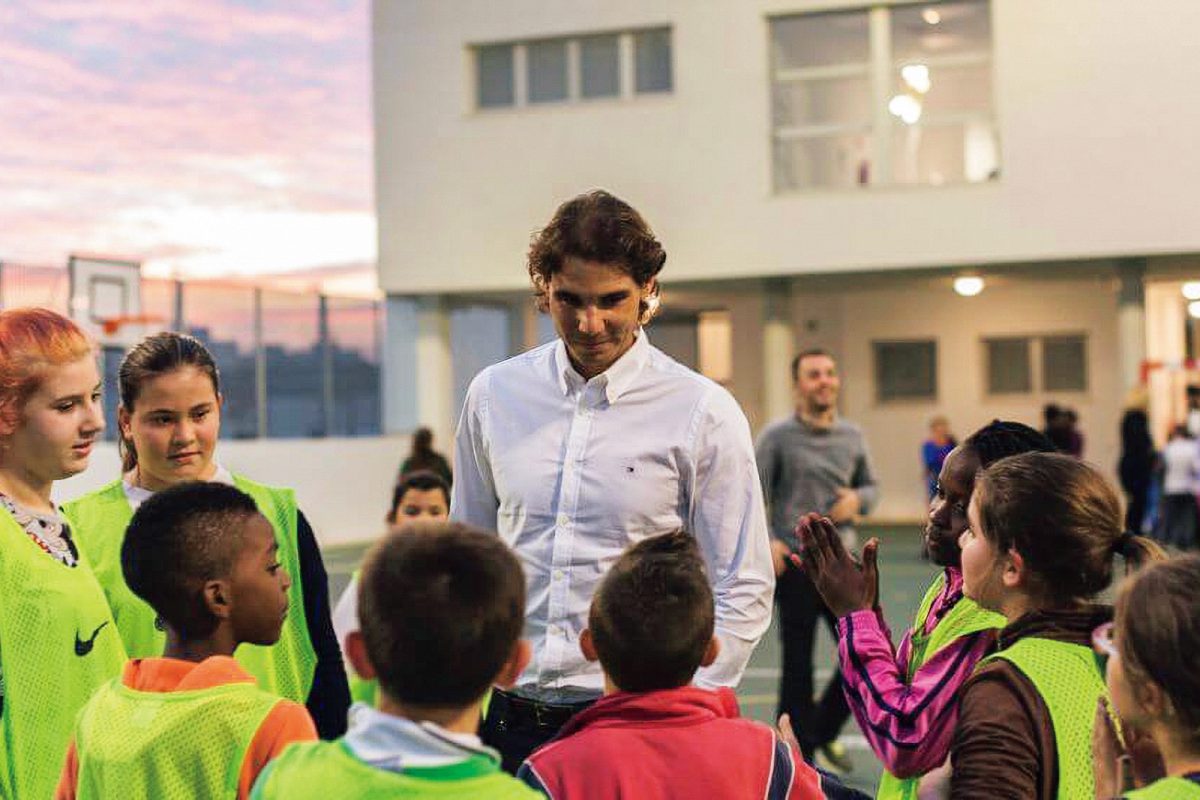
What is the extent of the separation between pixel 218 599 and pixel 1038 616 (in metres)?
1.49

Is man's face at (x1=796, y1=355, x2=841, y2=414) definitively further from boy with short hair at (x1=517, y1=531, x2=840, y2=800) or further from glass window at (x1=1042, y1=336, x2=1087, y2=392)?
glass window at (x1=1042, y1=336, x2=1087, y2=392)

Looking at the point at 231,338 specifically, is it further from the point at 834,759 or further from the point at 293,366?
the point at 834,759

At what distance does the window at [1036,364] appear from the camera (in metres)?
28.1

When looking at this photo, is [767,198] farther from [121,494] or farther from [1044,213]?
[121,494]

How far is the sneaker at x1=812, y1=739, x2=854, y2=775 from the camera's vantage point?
25.3 feet

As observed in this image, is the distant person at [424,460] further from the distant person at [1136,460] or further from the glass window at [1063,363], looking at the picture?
the glass window at [1063,363]

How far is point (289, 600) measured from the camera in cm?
362

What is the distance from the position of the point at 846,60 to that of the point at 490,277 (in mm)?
6365

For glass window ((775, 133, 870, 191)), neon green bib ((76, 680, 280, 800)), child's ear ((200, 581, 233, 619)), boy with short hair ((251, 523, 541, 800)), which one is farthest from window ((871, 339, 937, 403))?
boy with short hair ((251, 523, 541, 800))

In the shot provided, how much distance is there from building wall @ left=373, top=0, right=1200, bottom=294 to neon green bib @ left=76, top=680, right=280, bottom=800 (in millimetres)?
21227

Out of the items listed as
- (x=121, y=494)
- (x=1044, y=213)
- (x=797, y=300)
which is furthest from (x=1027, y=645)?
(x=797, y=300)

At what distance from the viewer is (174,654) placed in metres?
2.96

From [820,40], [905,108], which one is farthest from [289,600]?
[820,40]

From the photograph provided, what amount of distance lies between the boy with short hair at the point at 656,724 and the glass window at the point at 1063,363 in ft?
86.4
